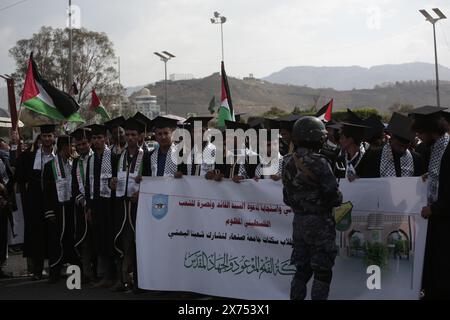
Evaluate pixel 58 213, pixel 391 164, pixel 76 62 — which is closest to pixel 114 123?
pixel 58 213

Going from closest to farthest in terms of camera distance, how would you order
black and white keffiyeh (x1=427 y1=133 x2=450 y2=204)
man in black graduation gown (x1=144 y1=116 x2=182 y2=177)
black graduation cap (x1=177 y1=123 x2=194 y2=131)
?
black and white keffiyeh (x1=427 y1=133 x2=450 y2=204) → man in black graduation gown (x1=144 y1=116 x2=182 y2=177) → black graduation cap (x1=177 y1=123 x2=194 y2=131)

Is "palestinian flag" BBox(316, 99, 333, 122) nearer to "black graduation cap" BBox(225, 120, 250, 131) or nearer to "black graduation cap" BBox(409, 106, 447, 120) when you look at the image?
"black graduation cap" BBox(225, 120, 250, 131)

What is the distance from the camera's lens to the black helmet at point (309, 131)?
219 inches

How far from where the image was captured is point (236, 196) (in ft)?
23.6

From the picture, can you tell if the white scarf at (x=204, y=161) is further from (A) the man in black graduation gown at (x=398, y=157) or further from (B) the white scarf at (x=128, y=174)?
(A) the man in black graduation gown at (x=398, y=157)

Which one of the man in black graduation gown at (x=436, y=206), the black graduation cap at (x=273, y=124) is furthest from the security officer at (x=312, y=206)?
the black graduation cap at (x=273, y=124)

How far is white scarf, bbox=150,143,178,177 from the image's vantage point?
7.79 metres

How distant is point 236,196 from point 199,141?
44.3 inches

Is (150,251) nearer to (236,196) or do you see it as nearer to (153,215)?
(153,215)

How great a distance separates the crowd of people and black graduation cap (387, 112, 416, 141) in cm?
1

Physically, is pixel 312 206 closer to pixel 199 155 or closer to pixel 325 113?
pixel 199 155

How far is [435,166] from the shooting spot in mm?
5957

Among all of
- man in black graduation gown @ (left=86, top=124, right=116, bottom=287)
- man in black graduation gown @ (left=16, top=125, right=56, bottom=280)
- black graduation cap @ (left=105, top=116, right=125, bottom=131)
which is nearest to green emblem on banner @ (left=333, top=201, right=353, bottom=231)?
man in black graduation gown @ (left=86, top=124, right=116, bottom=287)

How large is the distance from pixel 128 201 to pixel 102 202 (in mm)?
543
